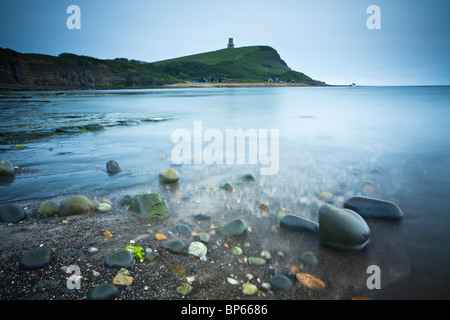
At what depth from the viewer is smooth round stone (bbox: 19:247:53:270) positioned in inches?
88.5

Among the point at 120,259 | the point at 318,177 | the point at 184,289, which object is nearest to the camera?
the point at 184,289

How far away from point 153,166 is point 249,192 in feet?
8.74

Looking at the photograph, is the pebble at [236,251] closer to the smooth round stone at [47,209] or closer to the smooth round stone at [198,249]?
the smooth round stone at [198,249]

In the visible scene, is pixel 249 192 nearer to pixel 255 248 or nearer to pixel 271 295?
pixel 255 248

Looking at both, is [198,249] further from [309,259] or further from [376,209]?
[376,209]

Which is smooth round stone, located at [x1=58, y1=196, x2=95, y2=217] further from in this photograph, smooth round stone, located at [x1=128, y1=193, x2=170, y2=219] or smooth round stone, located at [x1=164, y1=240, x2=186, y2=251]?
smooth round stone, located at [x1=164, y1=240, x2=186, y2=251]

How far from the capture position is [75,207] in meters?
3.35

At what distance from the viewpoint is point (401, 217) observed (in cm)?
333

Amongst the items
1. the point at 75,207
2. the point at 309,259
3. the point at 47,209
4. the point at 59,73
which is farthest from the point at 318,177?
the point at 59,73

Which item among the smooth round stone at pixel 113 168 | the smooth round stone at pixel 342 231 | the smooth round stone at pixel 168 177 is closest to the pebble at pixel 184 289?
the smooth round stone at pixel 342 231

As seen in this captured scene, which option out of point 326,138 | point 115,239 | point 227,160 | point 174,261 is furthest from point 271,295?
point 326,138

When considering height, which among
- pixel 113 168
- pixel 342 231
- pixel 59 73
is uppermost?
pixel 59 73

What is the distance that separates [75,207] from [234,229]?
7.82 feet

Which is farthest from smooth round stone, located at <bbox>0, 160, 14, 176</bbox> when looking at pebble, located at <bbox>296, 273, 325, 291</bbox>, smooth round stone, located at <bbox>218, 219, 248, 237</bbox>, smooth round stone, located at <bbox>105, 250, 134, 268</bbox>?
pebble, located at <bbox>296, 273, 325, 291</bbox>
